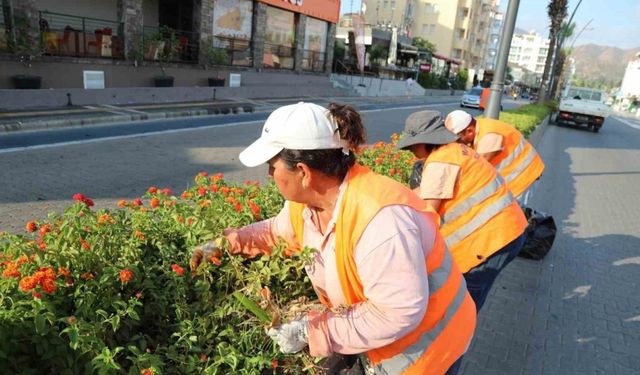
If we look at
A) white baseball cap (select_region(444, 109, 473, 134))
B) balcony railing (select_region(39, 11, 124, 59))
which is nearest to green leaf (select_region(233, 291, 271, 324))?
white baseball cap (select_region(444, 109, 473, 134))

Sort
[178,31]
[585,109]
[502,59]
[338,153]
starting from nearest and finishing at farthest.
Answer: [338,153]
[502,59]
[178,31]
[585,109]

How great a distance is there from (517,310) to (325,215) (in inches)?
134

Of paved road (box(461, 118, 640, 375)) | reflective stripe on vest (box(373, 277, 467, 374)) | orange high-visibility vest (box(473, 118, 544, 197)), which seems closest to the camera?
reflective stripe on vest (box(373, 277, 467, 374))

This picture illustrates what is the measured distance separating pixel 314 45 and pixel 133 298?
88.2ft

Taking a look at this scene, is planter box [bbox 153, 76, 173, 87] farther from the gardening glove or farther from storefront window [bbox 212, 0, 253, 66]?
the gardening glove

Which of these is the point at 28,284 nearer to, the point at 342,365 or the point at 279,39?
the point at 342,365

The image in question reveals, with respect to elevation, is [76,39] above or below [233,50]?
below

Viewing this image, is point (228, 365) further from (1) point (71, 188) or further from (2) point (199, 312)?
(1) point (71, 188)

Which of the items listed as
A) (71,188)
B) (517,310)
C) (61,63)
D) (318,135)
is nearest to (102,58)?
(61,63)

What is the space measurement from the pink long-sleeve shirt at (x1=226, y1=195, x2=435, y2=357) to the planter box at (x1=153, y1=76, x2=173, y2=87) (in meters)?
16.5

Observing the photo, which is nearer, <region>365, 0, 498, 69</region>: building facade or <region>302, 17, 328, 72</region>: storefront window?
<region>302, 17, 328, 72</region>: storefront window

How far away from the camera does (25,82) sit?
41.4 feet

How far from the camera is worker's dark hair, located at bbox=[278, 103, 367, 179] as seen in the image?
1.54m

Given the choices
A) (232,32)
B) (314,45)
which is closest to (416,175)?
(232,32)
